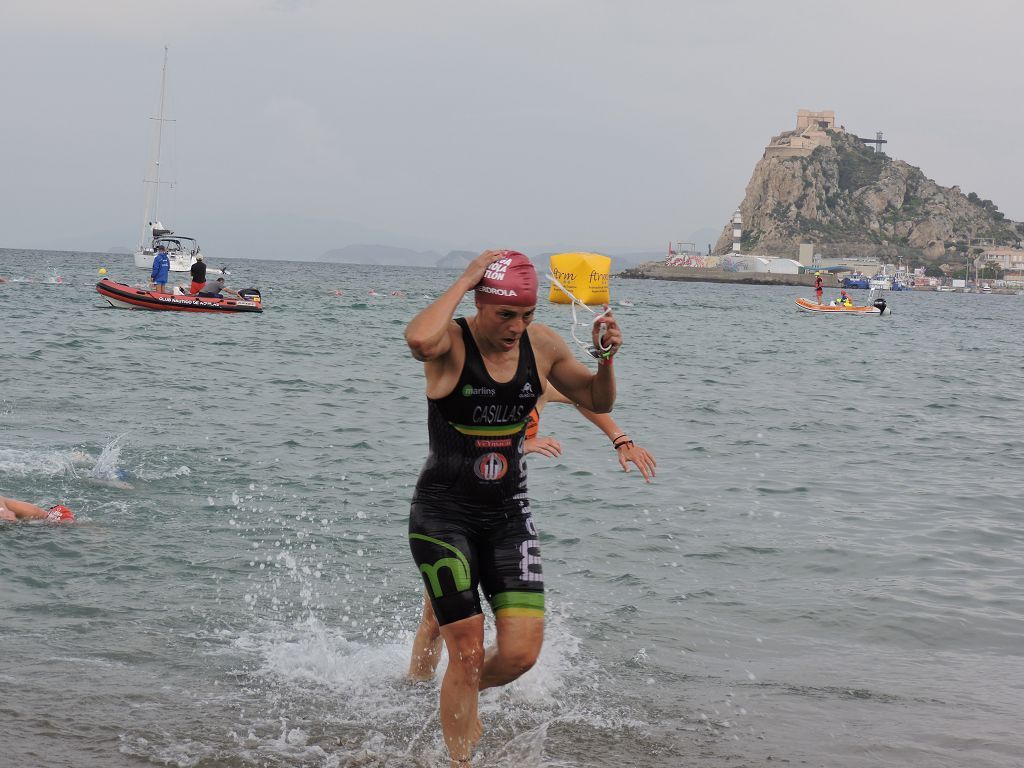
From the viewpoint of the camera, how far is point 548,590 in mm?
8109

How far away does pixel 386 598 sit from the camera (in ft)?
25.5

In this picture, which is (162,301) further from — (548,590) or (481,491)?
(481,491)

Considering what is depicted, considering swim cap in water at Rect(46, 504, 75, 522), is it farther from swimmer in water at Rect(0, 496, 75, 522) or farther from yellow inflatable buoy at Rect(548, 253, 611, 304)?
yellow inflatable buoy at Rect(548, 253, 611, 304)

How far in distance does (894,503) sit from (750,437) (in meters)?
4.45

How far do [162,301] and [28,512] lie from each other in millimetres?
28115

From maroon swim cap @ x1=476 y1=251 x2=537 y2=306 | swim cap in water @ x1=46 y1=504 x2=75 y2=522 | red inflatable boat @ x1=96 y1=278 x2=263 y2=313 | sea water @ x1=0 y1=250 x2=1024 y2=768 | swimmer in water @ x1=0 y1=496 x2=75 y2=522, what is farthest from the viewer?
red inflatable boat @ x1=96 y1=278 x2=263 y2=313

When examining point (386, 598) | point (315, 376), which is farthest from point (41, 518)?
point (315, 376)

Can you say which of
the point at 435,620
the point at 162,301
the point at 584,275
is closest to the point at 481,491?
the point at 435,620

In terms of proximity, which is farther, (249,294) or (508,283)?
(249,294)

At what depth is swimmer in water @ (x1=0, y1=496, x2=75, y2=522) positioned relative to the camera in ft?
28.6

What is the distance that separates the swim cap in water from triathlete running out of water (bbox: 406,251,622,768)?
516 cm

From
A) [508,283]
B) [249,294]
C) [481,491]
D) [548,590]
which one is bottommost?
[548,590]

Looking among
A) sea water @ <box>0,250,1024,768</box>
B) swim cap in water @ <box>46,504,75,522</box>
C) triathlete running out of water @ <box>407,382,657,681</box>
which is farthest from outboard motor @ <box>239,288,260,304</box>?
triathlete running out of water @ <box>407,382,657,681</box>

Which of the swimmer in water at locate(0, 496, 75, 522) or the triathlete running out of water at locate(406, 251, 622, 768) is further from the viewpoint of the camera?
the swimmer in water at locate(0, 496, 75, 522)
